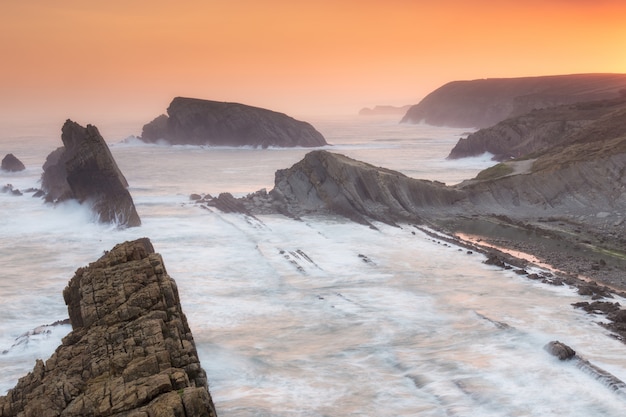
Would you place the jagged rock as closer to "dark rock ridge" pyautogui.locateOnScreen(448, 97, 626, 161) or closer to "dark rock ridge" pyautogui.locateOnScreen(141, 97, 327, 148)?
"dark rock ridge" pyautogui.locateOnScreen(141, 97, 327, 148)

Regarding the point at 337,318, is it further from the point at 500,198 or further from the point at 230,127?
the point at 230,127

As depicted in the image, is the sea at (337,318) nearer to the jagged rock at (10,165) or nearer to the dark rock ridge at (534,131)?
the jagged rock at (10,165)

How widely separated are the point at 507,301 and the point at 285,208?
32.1 metres

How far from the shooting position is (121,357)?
17734mm

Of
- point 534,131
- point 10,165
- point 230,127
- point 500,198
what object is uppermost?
point 230,127

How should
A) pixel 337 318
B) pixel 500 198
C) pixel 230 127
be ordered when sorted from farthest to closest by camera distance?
pixel 230 127
pixel 500 198
pixel 337 318

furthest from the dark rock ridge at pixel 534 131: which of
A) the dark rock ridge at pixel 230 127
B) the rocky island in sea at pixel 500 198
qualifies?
the dark rock ridge at pixel 230 127

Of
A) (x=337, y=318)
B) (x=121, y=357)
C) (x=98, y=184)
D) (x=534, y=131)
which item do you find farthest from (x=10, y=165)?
(x=121, y=357)

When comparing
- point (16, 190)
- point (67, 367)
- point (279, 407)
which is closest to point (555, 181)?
point (279, 407)

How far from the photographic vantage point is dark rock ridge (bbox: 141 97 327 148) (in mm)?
166125

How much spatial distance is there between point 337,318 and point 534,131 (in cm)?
7910

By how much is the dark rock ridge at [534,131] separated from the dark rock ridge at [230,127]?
6157cm

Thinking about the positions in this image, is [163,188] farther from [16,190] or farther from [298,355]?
[298,355]

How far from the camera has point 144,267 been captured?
22375mm
